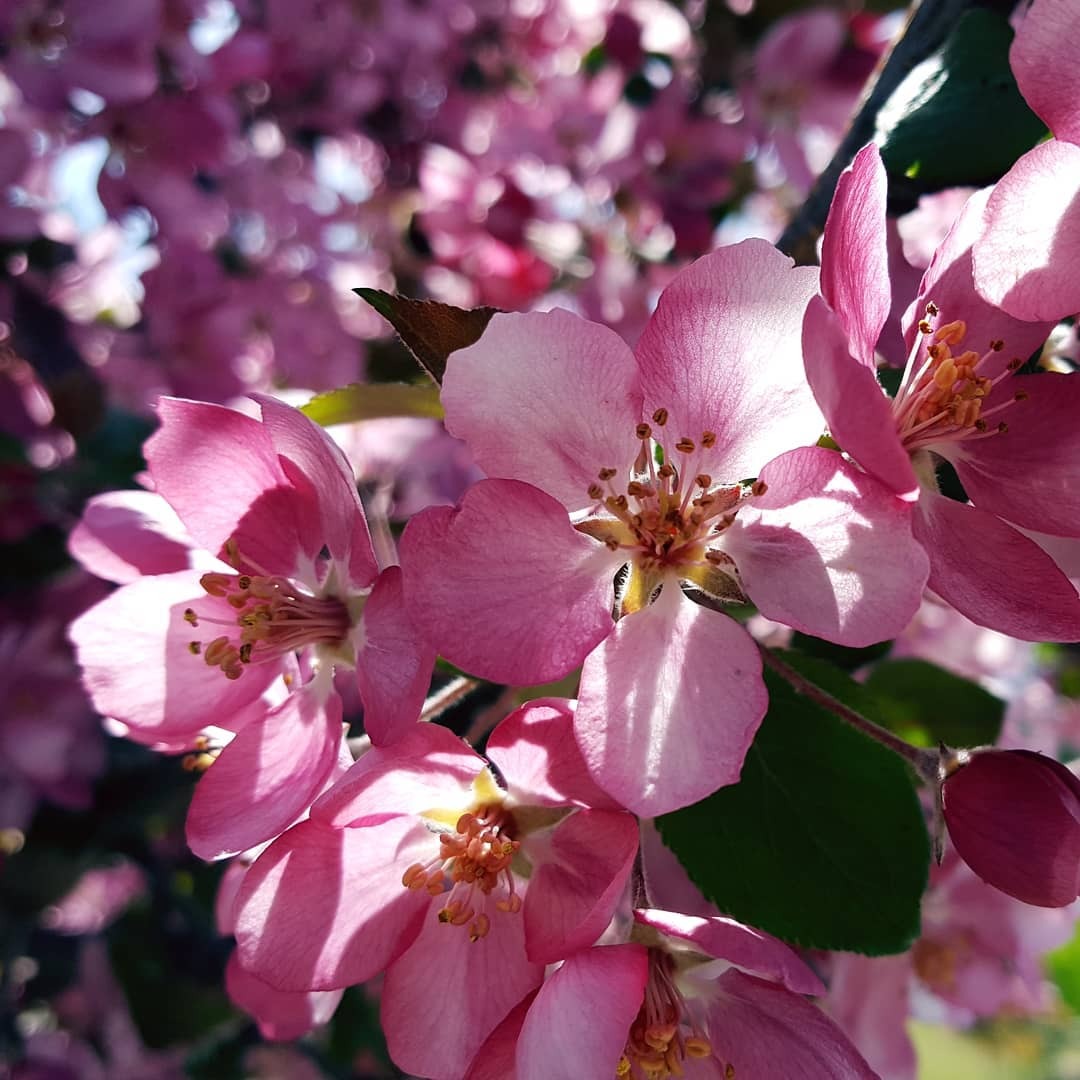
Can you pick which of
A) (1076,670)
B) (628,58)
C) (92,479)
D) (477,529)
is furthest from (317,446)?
(1076,670)

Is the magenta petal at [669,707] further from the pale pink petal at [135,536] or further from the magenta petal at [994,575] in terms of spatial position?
the pale pink petal at [135,536]

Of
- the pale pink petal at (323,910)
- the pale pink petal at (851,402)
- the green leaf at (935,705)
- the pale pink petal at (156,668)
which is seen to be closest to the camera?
the pale pink petal at (851,402)

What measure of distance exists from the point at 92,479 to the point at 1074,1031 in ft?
30.5

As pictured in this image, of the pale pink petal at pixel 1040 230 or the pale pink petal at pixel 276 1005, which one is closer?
the pale pink petal at pixel 1040 230

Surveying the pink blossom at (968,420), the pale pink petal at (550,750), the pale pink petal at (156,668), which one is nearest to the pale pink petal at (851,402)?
the pink blossom at (968,420)

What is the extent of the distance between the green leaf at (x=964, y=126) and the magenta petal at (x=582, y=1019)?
0.60 meters

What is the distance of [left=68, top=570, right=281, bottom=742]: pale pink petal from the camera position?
737 millimetres

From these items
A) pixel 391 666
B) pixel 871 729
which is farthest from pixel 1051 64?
pixel 391 666

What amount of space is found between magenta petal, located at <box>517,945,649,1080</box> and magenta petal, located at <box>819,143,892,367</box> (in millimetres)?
366

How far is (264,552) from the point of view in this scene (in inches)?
29.5

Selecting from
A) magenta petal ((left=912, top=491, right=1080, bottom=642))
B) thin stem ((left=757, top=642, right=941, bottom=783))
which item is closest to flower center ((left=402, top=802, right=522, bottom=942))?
thin stem ((left=757, top=642, right=941, bottom=783))

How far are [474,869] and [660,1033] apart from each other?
16cm

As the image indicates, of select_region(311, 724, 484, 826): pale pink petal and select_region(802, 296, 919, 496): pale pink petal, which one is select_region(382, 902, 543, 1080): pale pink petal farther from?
select_region(802, 296, 919, 496): pale pink petal

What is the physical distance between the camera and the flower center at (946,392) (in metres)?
0.64
